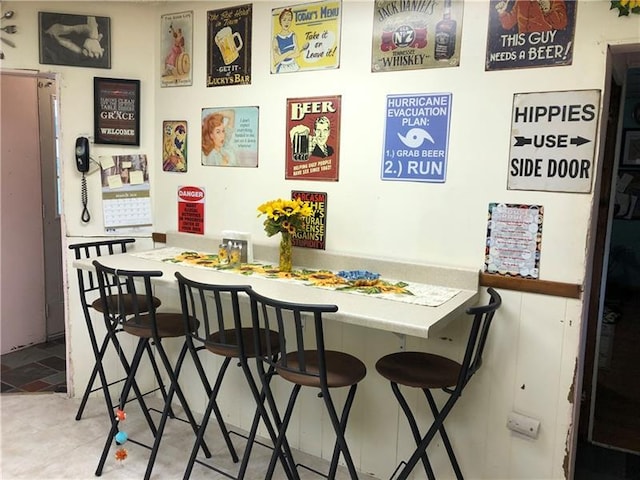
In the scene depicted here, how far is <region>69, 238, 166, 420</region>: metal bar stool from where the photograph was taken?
272cm

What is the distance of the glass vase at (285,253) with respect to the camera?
2.45 m

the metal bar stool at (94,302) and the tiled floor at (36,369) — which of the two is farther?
the tiled floor at (36,369)

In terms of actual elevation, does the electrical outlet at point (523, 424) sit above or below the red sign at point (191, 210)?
below

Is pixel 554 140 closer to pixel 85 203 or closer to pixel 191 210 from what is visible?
pixel 191 210

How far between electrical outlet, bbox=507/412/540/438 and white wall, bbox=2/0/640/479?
0.09 feet

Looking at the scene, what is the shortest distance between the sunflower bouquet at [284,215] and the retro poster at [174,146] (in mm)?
891

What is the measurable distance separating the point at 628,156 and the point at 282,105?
2.74 m

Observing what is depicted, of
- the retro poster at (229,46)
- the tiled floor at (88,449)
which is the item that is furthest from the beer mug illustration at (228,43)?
the tiled floor at (88,449)

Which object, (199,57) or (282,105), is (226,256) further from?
(199,57)

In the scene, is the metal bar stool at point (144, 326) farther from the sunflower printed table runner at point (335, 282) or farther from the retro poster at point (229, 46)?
the retro poster at point (229, 46)

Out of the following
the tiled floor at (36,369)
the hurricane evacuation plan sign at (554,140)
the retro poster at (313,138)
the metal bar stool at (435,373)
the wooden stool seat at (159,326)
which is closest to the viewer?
the metal bar stool at (435,373)

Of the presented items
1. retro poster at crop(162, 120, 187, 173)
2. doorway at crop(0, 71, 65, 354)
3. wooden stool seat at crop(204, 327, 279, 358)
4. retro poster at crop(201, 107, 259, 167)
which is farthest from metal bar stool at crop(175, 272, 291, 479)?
doorway at crop(0, 71, 65, 354)

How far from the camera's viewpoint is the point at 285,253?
2.46 m

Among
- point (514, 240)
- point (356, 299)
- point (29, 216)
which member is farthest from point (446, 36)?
point (29, 216)
